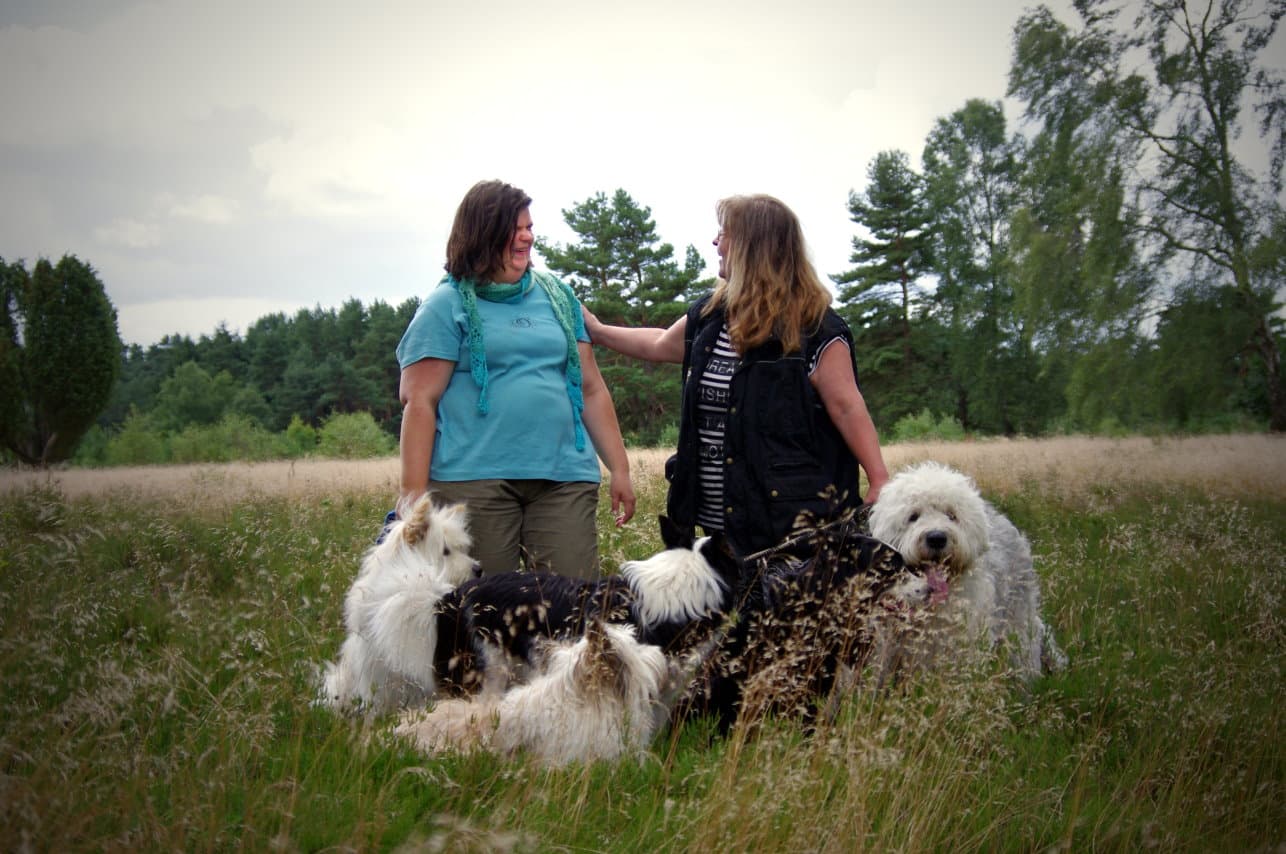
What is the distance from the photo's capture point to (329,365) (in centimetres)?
5719

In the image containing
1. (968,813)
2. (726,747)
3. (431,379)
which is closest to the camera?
(968,813)

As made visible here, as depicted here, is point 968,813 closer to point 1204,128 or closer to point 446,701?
point 446,701

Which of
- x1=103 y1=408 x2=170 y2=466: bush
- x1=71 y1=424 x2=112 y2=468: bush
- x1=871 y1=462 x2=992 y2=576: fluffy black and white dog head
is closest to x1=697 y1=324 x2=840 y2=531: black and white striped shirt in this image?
x1=871 y1=462 x2=992 y2=576: fluffy black and white dog head

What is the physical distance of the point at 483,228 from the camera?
4.09 meters

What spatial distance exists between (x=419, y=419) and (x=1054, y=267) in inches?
779

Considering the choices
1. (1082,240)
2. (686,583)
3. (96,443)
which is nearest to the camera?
(686,583)

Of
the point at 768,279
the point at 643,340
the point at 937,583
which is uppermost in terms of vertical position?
the point at 768,279

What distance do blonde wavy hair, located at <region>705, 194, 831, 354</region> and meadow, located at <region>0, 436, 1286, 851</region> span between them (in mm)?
1671

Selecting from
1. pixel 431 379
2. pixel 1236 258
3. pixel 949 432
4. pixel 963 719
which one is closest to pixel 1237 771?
pixel 963 719

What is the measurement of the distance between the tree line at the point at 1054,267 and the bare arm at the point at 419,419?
30.0 feet

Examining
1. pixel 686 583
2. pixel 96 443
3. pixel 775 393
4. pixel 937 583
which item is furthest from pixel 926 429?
pixel 96 443

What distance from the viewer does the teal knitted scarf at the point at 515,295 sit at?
404cm

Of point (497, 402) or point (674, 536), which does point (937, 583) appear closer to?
point (674, 536)

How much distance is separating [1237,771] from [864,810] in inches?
72.2
